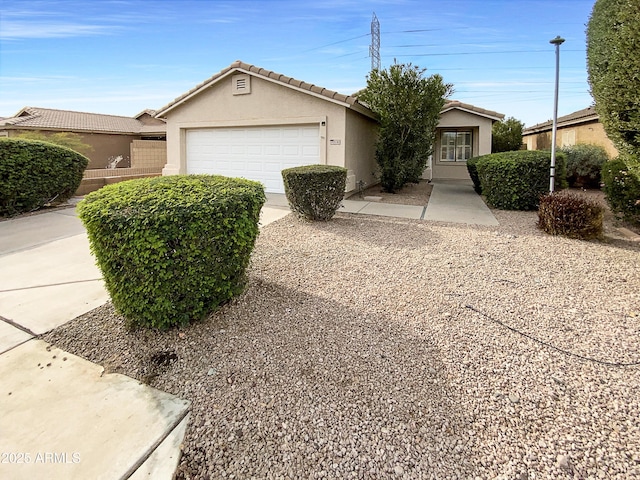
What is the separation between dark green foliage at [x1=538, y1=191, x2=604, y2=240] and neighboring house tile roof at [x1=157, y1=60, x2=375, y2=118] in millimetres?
6253

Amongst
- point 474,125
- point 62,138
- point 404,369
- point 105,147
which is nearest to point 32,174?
point 404,369

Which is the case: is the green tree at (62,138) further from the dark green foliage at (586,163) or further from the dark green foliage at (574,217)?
the dark green foliage at (586,163)

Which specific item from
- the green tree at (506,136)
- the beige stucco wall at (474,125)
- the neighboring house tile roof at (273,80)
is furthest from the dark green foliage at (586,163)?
the neighboring house tile roof at (273,80)

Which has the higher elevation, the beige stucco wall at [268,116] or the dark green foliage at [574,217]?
the beige stucco wall at [268,116]

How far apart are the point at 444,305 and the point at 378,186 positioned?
464 inches

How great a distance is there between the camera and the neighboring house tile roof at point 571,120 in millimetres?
16462

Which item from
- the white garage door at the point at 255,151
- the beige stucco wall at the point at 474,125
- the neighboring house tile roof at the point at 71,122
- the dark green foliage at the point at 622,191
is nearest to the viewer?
the dark green foliage at the point at 622,191

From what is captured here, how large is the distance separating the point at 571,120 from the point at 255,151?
15733mm

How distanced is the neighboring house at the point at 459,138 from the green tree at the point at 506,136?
7.76ft

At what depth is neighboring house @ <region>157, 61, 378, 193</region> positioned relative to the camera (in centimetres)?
1171

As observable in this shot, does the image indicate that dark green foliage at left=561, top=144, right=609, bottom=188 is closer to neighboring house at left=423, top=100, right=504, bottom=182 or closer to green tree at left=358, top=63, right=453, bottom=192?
neighboring house at left=423, top=100, right=504, bottom=182

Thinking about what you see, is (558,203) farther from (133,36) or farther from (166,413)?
(133,36)

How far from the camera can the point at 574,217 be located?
7250 mm

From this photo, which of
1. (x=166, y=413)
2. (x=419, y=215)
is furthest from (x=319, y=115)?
(x=166, y=413)
